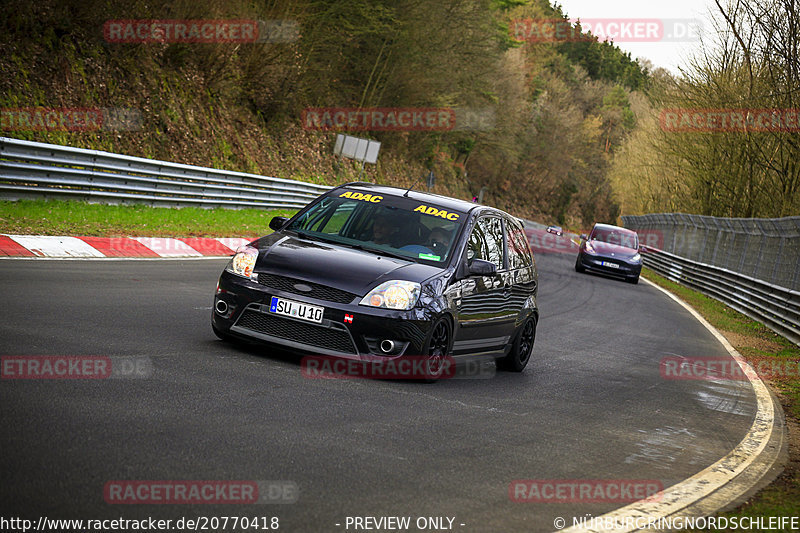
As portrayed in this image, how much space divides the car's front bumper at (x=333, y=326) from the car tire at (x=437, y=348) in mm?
126

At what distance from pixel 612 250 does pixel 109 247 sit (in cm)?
1961

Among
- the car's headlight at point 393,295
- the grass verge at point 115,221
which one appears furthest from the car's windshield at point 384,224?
the grass verge at point 115,221

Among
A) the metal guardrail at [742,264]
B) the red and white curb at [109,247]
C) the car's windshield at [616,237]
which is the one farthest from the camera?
the car's windshield at [616,237]

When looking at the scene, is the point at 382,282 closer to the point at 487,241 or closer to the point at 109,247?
the point at 487,241

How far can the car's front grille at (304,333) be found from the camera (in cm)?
748

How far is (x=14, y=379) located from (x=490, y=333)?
465 cm

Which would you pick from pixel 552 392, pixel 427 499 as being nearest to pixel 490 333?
pixel 552 392

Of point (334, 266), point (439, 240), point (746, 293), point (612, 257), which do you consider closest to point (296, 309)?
point (334, 266)

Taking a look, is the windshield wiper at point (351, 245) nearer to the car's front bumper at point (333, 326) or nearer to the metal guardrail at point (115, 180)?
the car's front bumper at point (333, 326)

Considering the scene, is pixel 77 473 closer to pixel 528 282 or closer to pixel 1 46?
pixel 528 282

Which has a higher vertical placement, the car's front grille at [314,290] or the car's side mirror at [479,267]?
the car's side mirror at [479,267]

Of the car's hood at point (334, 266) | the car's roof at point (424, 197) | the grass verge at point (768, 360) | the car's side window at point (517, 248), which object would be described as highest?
the car's roof at point (424, 197)

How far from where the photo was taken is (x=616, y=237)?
103 feet

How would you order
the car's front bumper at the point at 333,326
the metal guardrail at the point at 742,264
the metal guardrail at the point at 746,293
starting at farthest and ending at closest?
the metal guardrail at the point at 742,264 → the metal guardrail at the point at 746,293 → the car's front bumper at the point at 333,326
